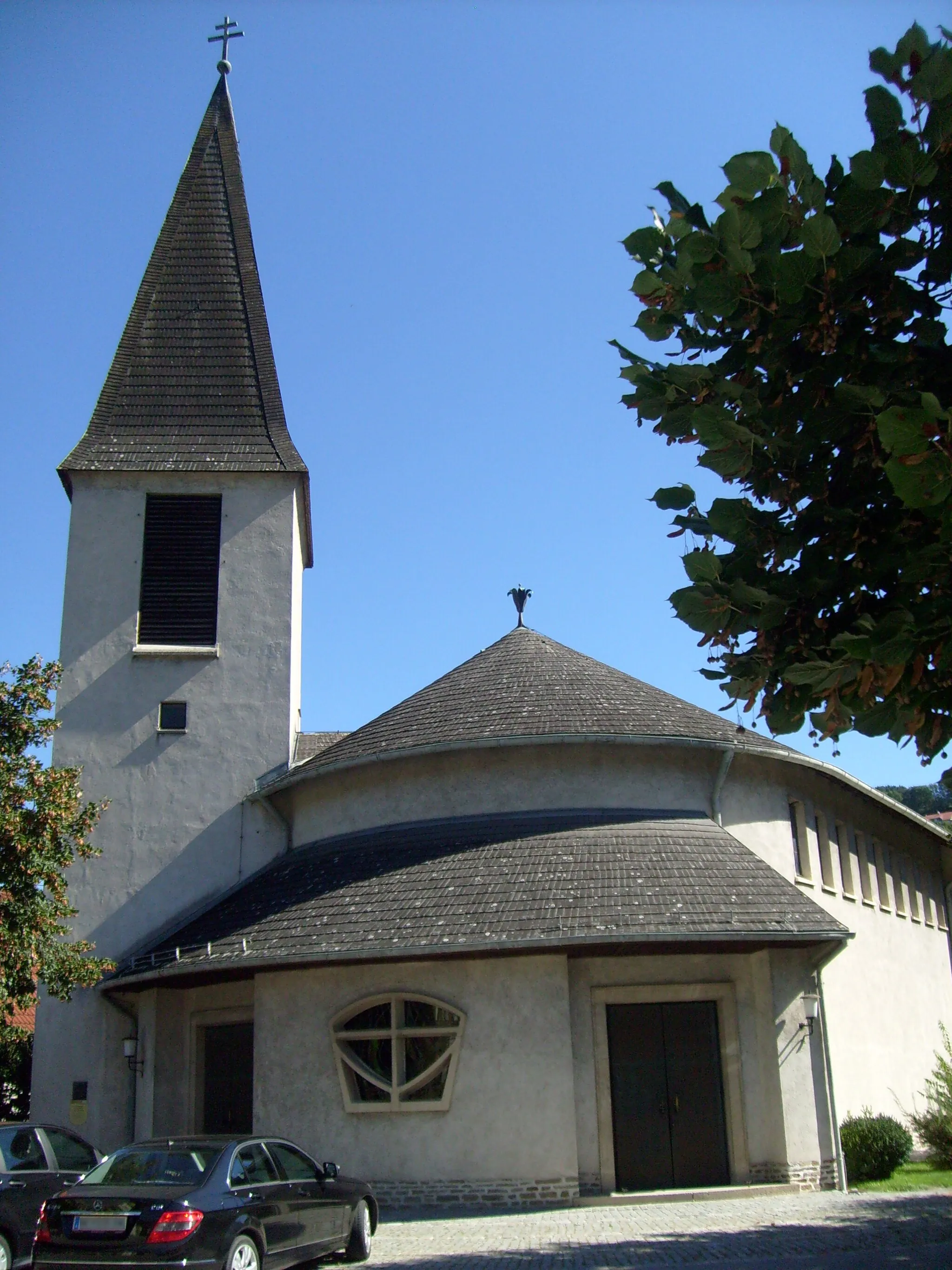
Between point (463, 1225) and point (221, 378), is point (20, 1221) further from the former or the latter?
point (221, 378)

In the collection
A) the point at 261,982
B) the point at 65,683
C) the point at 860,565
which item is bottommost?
the point at 261,982

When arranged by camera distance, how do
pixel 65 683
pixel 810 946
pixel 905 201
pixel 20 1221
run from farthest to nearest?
pixel 65 683 → pixel 810 946 → pixel 20 1221 → pixel 905 201

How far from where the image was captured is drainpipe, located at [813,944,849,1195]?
15750 mm

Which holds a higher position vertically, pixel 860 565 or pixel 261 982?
pixel 860 565

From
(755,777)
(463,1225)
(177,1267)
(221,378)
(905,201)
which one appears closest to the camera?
(905,201)

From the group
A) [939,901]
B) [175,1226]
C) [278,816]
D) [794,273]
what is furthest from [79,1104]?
[939,901]

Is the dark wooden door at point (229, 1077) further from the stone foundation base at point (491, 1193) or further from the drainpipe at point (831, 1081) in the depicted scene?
the drainpipe at point (831, 1081)

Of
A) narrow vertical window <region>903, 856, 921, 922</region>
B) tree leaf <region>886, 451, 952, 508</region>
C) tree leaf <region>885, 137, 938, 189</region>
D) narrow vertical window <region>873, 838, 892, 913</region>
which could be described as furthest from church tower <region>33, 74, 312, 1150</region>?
tree leaf <region>886, 451, 952, 508</region>

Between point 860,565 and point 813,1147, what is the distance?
11461 mm

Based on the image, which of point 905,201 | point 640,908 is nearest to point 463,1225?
point 640,908

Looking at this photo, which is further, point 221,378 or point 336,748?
point 221,378

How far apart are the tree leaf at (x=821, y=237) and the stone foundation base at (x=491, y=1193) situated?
41.0 ft

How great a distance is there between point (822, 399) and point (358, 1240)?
9335 millimetres

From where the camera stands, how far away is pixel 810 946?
16250 millimetres
